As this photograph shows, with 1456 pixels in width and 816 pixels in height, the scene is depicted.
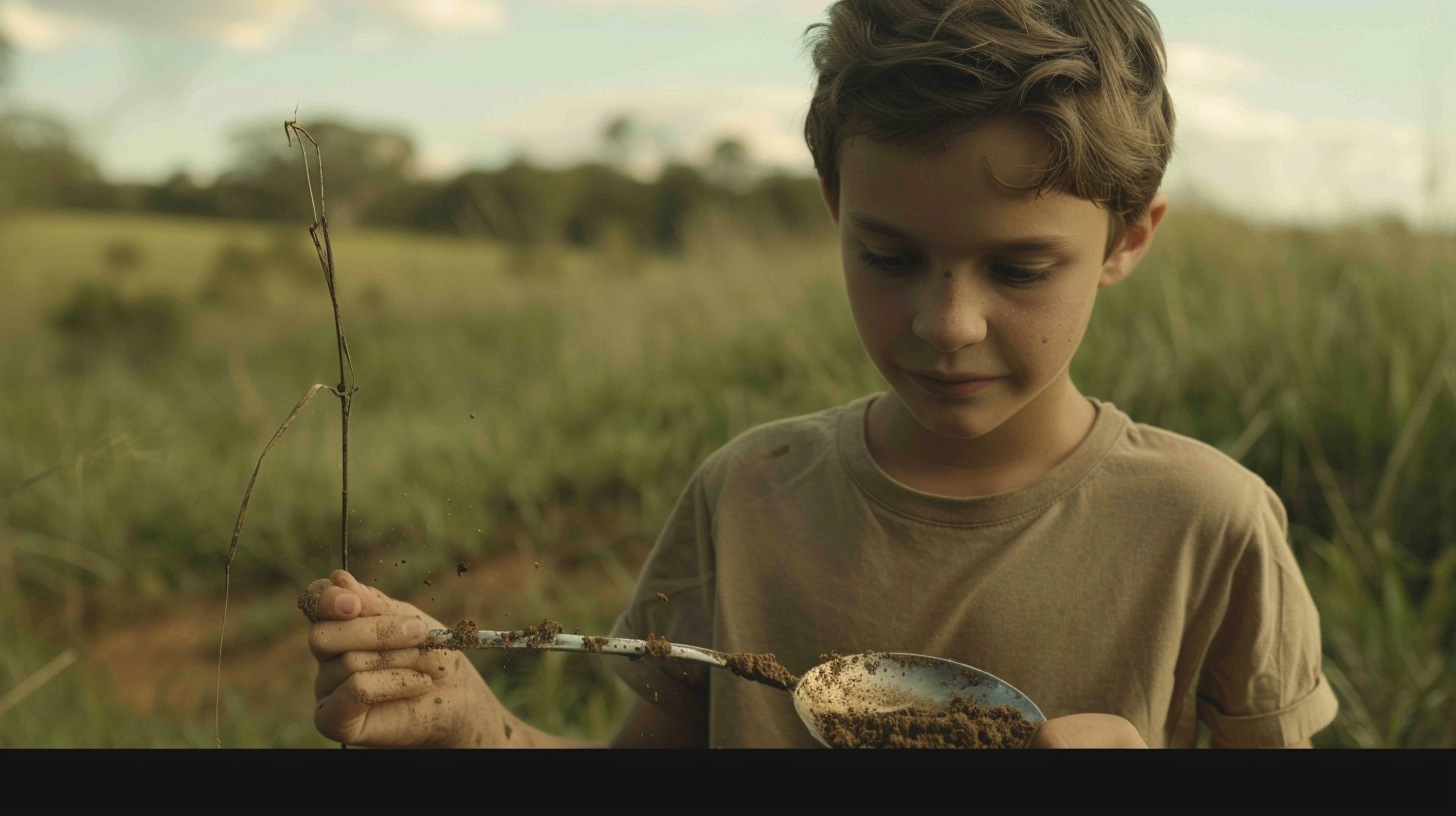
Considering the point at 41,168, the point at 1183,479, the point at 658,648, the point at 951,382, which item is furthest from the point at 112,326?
the point at 1183,479

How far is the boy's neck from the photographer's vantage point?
1164 mm

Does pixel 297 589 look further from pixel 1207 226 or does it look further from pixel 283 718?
pixel 1207 226

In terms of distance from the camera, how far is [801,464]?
1257 mm

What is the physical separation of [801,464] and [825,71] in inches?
18.3

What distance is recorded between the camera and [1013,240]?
3.16ft

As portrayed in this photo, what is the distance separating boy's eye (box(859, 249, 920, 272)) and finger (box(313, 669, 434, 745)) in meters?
0.60

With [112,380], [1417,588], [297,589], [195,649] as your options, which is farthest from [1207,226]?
[112,380]

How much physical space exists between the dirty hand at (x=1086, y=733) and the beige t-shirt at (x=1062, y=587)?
14 centimetres

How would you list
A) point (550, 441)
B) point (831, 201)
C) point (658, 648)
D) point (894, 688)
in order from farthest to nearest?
point (550, 441)
point (831, 201)
point (894, 688)
point (658, 648)

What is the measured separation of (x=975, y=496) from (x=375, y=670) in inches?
26.0

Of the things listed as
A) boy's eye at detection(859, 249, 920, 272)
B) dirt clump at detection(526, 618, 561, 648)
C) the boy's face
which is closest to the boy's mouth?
the boy's face

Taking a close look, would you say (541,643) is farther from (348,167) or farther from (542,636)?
(348,167)

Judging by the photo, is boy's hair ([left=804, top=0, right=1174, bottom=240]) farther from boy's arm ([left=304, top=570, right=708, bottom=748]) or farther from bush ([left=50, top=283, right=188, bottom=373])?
bush ([left=50, top=283, right=188, bottom=373])

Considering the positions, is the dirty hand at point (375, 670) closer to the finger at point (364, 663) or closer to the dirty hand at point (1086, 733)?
the finger at point (364, 663)
